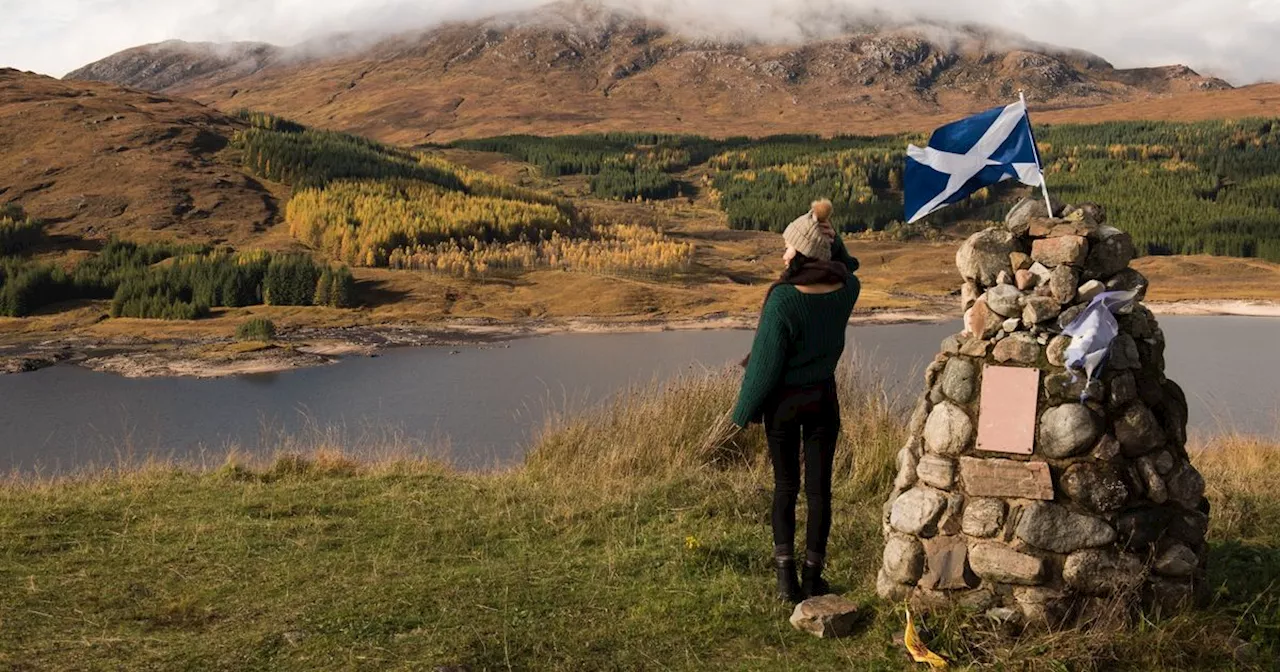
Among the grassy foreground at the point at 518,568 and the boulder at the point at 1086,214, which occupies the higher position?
the boulder at the point at 1086,214

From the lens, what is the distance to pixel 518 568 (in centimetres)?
746

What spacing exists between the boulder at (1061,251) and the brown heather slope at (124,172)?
68.3 metres

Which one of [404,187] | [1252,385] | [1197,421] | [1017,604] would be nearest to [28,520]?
[1017,604]

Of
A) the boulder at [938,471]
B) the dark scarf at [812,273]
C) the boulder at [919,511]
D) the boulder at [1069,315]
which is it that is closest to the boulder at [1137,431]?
the boulder at [1069,315]

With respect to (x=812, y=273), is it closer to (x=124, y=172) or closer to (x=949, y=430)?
(x=949, y=430)

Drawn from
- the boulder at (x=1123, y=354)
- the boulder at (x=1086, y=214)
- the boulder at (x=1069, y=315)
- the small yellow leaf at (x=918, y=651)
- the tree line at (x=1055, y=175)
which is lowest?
the small yellow leaf at (x=918, y=651)

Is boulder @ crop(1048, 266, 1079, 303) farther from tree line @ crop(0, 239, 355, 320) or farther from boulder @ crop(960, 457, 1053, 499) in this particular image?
tree line @ crop(0, 239, 355, 320)

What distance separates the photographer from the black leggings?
19.9 feet

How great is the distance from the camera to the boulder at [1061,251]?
5.95 metres

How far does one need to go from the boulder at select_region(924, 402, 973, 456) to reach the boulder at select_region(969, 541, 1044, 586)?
1.83ft

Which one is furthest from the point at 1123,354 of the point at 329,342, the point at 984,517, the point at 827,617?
the point at 329,342

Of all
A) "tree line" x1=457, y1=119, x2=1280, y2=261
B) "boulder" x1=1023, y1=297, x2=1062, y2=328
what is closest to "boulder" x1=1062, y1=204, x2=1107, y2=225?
"boulder" x1=1023, y1=297, x2=1062, y2=328

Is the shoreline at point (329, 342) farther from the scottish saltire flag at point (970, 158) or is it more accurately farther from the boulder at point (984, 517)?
the boulder at point (984, 517)

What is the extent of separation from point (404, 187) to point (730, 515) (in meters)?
77.9
